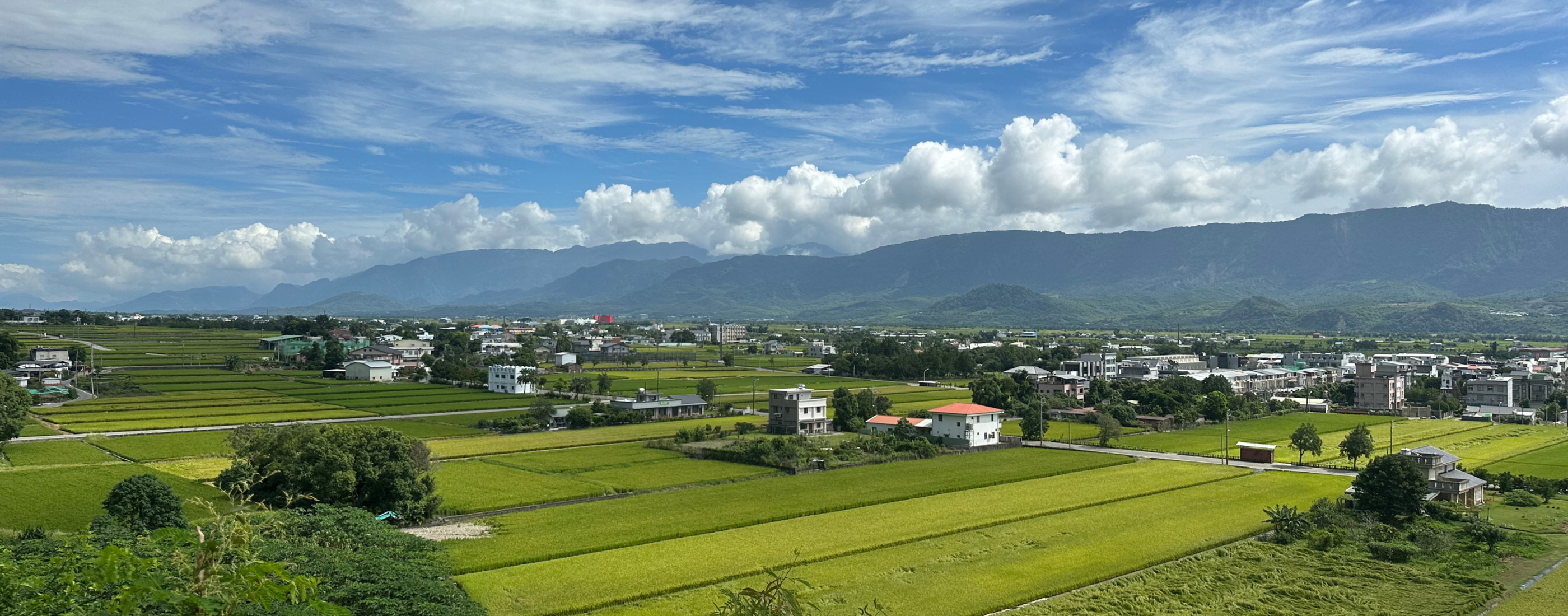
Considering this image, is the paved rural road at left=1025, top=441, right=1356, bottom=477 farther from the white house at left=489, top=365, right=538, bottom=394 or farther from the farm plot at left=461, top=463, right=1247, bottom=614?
the white house at left=489, top=365, right=538, bottom=394

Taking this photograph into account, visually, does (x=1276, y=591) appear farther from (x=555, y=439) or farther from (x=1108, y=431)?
(x=555, y=439)

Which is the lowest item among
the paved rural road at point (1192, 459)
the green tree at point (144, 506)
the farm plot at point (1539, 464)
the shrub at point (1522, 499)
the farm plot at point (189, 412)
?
the paved rural road at point (1192, 459)

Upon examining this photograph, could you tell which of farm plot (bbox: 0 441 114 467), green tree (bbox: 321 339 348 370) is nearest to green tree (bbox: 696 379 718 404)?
farm plot (bbox: 0 441 114 467)

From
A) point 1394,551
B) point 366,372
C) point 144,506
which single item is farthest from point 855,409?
point 366,372

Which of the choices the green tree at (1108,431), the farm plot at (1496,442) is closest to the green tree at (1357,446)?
the farm plot at (1496,442)

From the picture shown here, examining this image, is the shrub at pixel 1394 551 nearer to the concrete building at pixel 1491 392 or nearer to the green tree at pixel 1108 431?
the green tree at pixel 1108 431

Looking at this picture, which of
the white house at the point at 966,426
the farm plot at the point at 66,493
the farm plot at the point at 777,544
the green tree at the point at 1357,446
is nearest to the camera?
the farm plot at the point at 777,544

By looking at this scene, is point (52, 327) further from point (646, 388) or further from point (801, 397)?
point (801, 397)

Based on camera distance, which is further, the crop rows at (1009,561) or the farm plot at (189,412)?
the farm plot at (189,412)
